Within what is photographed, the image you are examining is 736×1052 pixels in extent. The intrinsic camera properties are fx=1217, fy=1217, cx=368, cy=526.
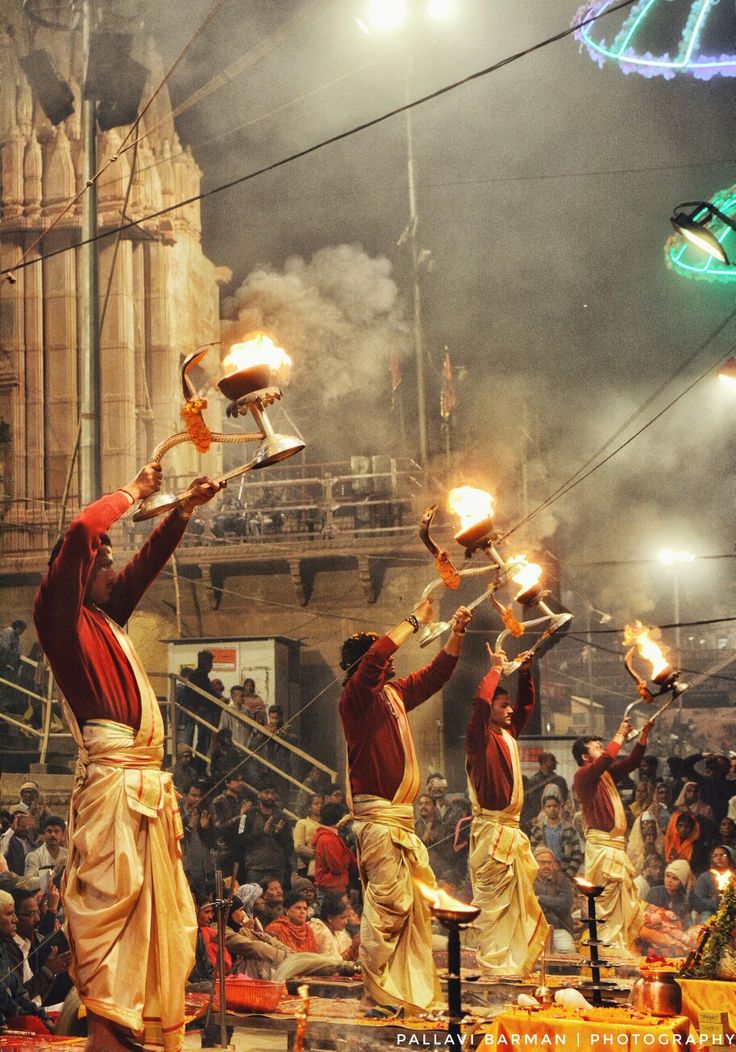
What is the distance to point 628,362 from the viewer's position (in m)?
12.6

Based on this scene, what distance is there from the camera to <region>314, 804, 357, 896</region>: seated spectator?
38.0 ft

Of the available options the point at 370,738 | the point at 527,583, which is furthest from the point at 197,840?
the point at 370,738

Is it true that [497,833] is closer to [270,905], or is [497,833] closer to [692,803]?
[692,803]

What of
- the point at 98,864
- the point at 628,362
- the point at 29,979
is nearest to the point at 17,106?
the point at 628,362

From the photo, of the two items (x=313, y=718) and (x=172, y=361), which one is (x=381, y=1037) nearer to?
(x=313, y=718)

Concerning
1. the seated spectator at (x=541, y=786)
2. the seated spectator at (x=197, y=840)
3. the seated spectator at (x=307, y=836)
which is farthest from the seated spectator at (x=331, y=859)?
the seated spectator at (x=541, y=786)

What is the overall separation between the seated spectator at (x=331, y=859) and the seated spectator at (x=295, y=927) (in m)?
0.23

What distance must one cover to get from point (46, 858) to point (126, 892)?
316 inches

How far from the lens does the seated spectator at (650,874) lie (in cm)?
1107

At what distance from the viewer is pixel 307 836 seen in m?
11.9

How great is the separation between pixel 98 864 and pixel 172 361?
9910 mm

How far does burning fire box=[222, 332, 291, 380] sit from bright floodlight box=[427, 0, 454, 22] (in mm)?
9201

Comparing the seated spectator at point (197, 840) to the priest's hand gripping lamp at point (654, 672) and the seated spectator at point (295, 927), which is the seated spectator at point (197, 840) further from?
the priest's hand gripping lamp at point (654, 672)

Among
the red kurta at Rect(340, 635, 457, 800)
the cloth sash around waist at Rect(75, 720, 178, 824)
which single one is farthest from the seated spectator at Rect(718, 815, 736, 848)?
the cloth sash around waist at Rect(75, 720, 178, 824)
